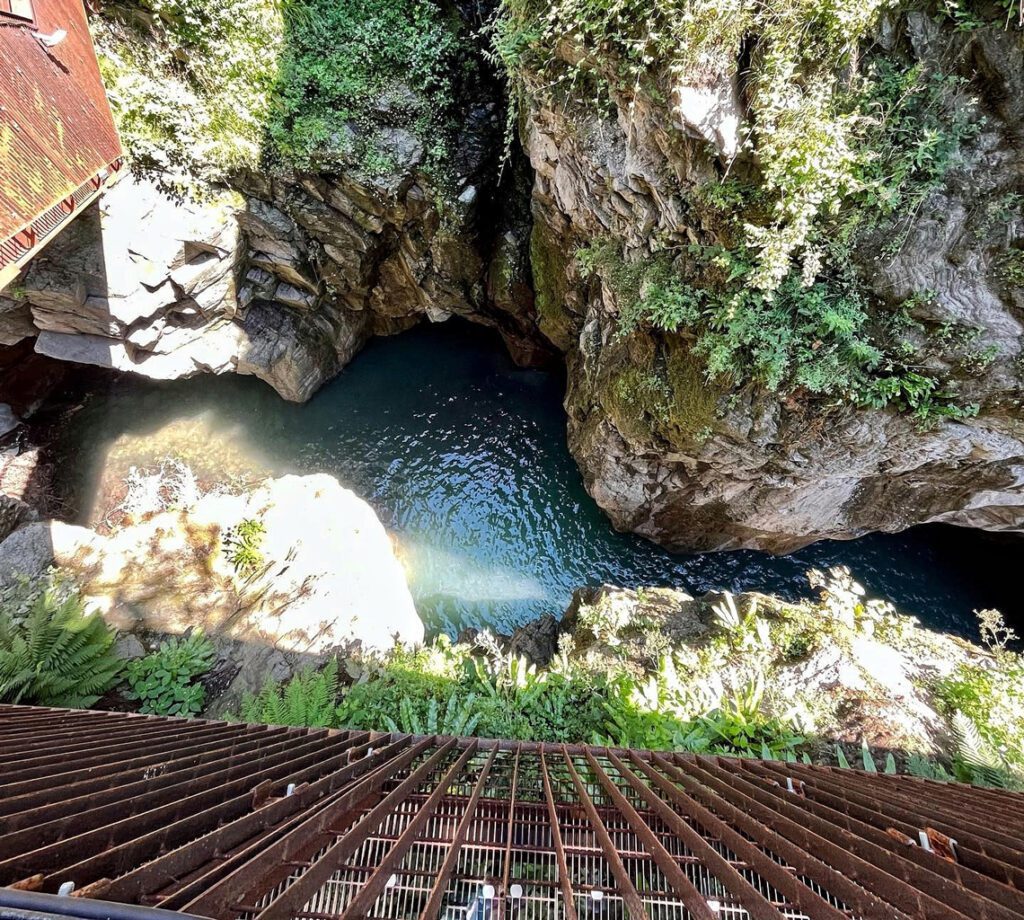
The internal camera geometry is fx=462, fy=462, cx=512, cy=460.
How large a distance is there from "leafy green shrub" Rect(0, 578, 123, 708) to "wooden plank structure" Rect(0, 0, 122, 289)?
4241 mm

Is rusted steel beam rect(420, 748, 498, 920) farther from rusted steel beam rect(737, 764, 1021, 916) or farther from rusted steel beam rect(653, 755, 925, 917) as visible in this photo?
rusted steel beam rect(737, 764, 1021, 916)

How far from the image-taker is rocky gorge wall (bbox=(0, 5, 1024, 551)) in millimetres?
4957

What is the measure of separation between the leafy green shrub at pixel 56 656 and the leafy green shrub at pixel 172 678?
0.28 meters

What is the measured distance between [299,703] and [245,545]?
12.1 ft

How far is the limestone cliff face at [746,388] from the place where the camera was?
4.73 m

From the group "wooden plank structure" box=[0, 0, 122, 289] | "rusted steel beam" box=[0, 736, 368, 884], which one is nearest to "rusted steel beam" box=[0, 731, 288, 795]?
"rusted steel beam" box=[0, 736, 368, 884]

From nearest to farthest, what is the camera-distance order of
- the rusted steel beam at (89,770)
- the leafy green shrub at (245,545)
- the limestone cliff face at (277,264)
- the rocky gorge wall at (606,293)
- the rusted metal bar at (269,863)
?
1. the rusted metal bar at (269,863)
2. the rusted steel beam at (89,770)
3. the rocky gorge wall at (606,293)
4. the limestone cliff face at (277,264)
5. the leafy green shrub at (245,545)

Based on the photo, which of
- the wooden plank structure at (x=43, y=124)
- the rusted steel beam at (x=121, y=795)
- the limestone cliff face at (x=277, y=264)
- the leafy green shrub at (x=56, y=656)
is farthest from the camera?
the limestone cliff face at (x=277, y=264)

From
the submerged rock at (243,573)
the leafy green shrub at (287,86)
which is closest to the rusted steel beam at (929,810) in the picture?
the submerged rock at (243,573)

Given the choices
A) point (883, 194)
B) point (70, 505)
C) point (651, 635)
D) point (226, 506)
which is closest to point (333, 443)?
point (226, 506)

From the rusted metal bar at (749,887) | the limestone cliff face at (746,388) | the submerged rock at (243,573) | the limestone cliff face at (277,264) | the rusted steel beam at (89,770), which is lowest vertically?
the rusted metal bar at (749,887)

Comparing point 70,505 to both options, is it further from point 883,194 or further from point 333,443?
point 883,194

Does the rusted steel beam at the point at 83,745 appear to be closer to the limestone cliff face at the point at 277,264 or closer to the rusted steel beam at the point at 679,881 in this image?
the rusted steel beam at the point at 679,881

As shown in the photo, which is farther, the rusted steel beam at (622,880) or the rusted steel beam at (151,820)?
the rusted steel beam at (622,880)
